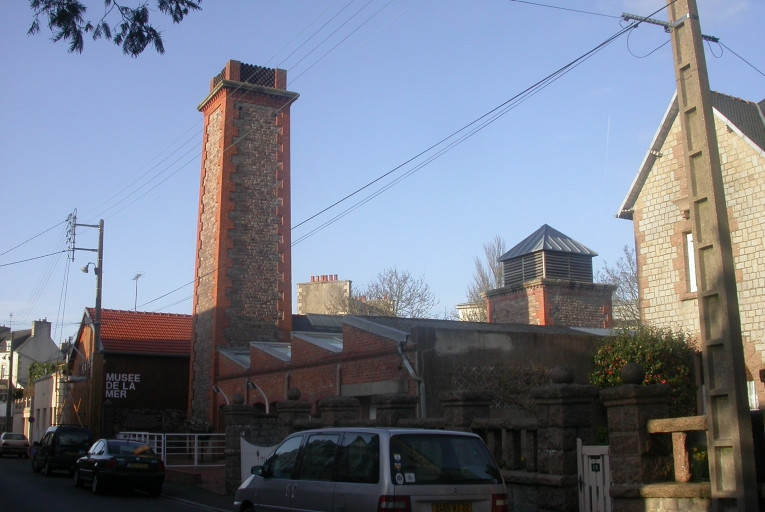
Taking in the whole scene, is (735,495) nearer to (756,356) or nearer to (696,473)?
(696,473)

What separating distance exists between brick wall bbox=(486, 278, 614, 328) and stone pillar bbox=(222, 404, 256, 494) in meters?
15.6

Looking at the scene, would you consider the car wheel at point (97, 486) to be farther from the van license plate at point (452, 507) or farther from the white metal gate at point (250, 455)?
the van license plate at point (452, 507)

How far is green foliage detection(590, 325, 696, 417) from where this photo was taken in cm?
1847

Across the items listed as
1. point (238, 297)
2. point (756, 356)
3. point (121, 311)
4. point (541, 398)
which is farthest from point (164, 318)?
point (541, 398)

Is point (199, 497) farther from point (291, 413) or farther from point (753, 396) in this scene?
point (753, 396)

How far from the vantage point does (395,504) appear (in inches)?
307

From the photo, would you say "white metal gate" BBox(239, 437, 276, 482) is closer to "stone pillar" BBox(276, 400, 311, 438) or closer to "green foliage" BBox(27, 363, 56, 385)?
"stone pillar" BBox(276, 400, 311, 438)

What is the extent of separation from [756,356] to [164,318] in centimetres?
3287

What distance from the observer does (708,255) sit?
363 inches

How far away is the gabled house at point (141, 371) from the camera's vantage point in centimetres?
3734

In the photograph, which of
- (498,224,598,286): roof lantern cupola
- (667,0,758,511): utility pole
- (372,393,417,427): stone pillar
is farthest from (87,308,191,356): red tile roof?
(667,0,758,511): utility pole

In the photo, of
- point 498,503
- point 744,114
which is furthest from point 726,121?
point 498,503

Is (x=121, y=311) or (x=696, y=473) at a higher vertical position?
(x=121, y=311)

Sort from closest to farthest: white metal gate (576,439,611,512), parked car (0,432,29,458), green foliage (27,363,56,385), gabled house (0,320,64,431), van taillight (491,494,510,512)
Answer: van taillight (491,494,510,512) → white metal gate (576,439,611,512) → parked car (0,432,29,458) → green foliage (27,363,56,385) → gabled house (0,320,64,431)
